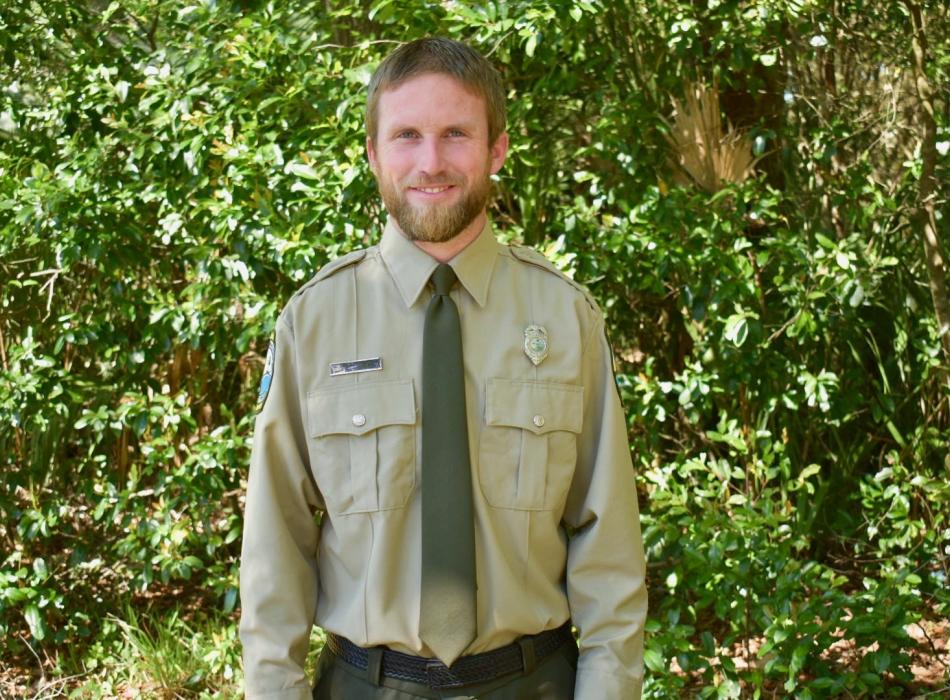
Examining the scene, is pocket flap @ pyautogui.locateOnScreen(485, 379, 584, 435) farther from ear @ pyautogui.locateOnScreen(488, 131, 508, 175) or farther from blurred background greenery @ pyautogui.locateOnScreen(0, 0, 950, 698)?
blurred background greenery @ pyautogui.locateOnScreen(0, 0, 950, 698)

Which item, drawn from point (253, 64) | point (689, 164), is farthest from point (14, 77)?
point (689, 164)

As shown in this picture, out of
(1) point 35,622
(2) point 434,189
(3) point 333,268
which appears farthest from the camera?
(1) point 35,622

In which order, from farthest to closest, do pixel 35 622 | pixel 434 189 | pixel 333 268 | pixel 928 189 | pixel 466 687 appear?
1. pixel 35 622
2. pixel 928 189
3. pixel 333 268
4. pixel 434 189
5. pixel 466 687

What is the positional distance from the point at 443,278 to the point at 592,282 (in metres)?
2.20

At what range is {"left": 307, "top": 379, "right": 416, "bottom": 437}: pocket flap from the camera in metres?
2.03

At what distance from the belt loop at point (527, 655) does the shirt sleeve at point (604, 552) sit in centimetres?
9

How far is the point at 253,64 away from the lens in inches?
156

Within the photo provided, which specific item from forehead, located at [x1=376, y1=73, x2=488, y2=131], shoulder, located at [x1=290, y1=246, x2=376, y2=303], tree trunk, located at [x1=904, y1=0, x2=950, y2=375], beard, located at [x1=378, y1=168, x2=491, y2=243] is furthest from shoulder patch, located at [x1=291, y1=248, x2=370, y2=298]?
tree trunk, located at [x1=904, y1=0, x2=950, y2=375]

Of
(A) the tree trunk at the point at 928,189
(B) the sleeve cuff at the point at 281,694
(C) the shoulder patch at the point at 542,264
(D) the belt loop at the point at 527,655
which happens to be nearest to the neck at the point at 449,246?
(C) the shoulder patch at the point at 542,264

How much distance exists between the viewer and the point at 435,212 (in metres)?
2.07

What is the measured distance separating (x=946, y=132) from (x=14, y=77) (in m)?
3.77

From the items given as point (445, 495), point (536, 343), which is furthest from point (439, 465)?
point (536, 343)

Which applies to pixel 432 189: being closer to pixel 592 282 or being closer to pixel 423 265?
pixel 423 265

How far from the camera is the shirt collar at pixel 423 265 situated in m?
2.10
